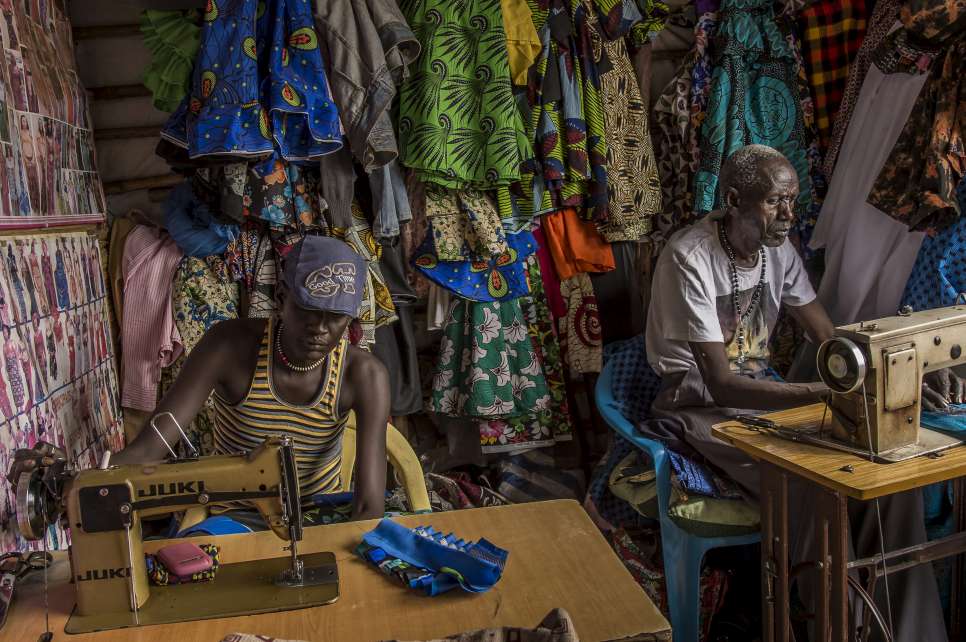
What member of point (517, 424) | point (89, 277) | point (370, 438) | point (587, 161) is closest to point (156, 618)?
point (370, 438)

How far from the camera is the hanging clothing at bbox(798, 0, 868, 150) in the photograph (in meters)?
3.50

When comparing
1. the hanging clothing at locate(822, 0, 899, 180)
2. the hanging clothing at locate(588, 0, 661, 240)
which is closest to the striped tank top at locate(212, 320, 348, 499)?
the hanging clothing at locate(588, 0, 661, 240)

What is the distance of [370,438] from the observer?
2293mm

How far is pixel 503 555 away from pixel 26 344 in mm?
1602

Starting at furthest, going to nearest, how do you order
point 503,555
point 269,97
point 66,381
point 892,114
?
point 892,114, point 269,97, point 66,381, point 503,555

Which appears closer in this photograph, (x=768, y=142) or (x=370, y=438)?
(x=370, y=438)

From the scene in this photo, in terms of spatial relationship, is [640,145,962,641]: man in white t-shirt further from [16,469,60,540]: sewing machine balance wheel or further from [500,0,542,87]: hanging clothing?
[16,469,60,540]: sewing machine balance wheel

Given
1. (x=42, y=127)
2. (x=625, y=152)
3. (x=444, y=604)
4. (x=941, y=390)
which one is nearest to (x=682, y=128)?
(x=625, y=152)

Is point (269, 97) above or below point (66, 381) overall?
above

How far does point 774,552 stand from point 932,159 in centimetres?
A: 151

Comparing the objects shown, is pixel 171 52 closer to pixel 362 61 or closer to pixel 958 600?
pixel 362 61

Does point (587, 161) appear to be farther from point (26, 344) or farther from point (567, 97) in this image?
point (26, 344)

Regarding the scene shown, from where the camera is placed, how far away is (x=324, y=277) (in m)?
2.12

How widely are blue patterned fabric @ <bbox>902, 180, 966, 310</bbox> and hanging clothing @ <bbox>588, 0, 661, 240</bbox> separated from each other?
3.67 feet
